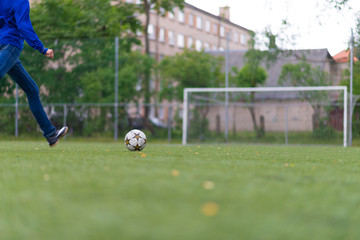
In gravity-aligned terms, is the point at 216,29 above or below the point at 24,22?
above

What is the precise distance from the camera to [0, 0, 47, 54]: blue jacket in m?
6.25

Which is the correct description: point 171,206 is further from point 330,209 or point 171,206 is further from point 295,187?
point 295,187

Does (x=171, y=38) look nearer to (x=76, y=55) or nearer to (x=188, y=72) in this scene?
(x=188, y=72)

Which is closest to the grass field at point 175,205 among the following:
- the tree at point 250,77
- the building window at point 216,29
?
the tree at point 250,77

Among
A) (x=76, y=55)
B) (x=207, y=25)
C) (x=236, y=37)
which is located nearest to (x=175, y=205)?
(x=76, y=55)

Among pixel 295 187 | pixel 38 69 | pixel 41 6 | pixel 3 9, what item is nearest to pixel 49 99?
pixel 38 69

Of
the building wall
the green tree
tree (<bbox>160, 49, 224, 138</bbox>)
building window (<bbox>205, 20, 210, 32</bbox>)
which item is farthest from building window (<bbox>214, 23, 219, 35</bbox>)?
the green tree

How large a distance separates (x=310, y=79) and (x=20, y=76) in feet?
43.8

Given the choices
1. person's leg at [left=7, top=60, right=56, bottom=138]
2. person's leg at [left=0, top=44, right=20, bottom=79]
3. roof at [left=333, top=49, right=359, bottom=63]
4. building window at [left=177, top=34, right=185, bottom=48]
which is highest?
building window at [left=177, top=34, right=185, bottom=48]

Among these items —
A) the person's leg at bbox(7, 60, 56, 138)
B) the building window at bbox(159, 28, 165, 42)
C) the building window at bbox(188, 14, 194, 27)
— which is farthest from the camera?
the building window at bbox(188, 14, 194, 27)

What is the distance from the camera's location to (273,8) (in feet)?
40.2

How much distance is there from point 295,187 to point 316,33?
43.9 feet

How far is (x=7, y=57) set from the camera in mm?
6152

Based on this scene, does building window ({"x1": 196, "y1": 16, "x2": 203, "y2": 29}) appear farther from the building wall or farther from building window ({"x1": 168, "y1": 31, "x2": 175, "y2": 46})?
building window ({"x1": 168, "y1": 31, "x2": 175, "y2": 46})
